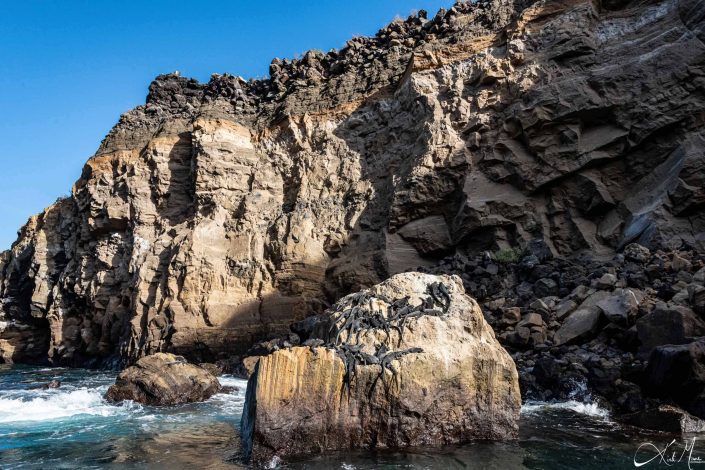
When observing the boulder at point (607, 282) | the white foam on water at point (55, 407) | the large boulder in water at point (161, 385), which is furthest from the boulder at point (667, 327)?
the white foam on water at point (55, 407)

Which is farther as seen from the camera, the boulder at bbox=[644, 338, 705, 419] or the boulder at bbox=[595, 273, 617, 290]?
the boulder at bbox=[595, 273, 617, 290]

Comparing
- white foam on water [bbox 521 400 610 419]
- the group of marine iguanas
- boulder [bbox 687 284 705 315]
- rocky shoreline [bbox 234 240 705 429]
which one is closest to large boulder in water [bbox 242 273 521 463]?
the group of marine iguanas

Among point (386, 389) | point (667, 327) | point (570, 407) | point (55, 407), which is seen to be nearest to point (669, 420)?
point (570, 407)

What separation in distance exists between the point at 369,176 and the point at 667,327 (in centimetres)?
1376

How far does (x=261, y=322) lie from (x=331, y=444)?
12.8 m

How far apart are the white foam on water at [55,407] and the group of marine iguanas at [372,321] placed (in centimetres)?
545

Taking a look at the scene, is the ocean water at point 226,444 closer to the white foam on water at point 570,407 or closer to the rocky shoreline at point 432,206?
the white foam on water at point 570,407

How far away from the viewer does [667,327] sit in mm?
8844

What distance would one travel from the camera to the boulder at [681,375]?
291 inches

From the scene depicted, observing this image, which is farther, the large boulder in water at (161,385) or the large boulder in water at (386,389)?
the large boulder in water at (161,385)

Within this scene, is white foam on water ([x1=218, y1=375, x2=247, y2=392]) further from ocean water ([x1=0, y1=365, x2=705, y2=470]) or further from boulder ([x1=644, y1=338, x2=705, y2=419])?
boulder ([x1=644, y1=338, x2=705, y2=419])

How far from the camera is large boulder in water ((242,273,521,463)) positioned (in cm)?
641

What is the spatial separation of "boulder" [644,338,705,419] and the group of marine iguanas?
341 cm

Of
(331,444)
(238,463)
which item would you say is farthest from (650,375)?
(238,463)
